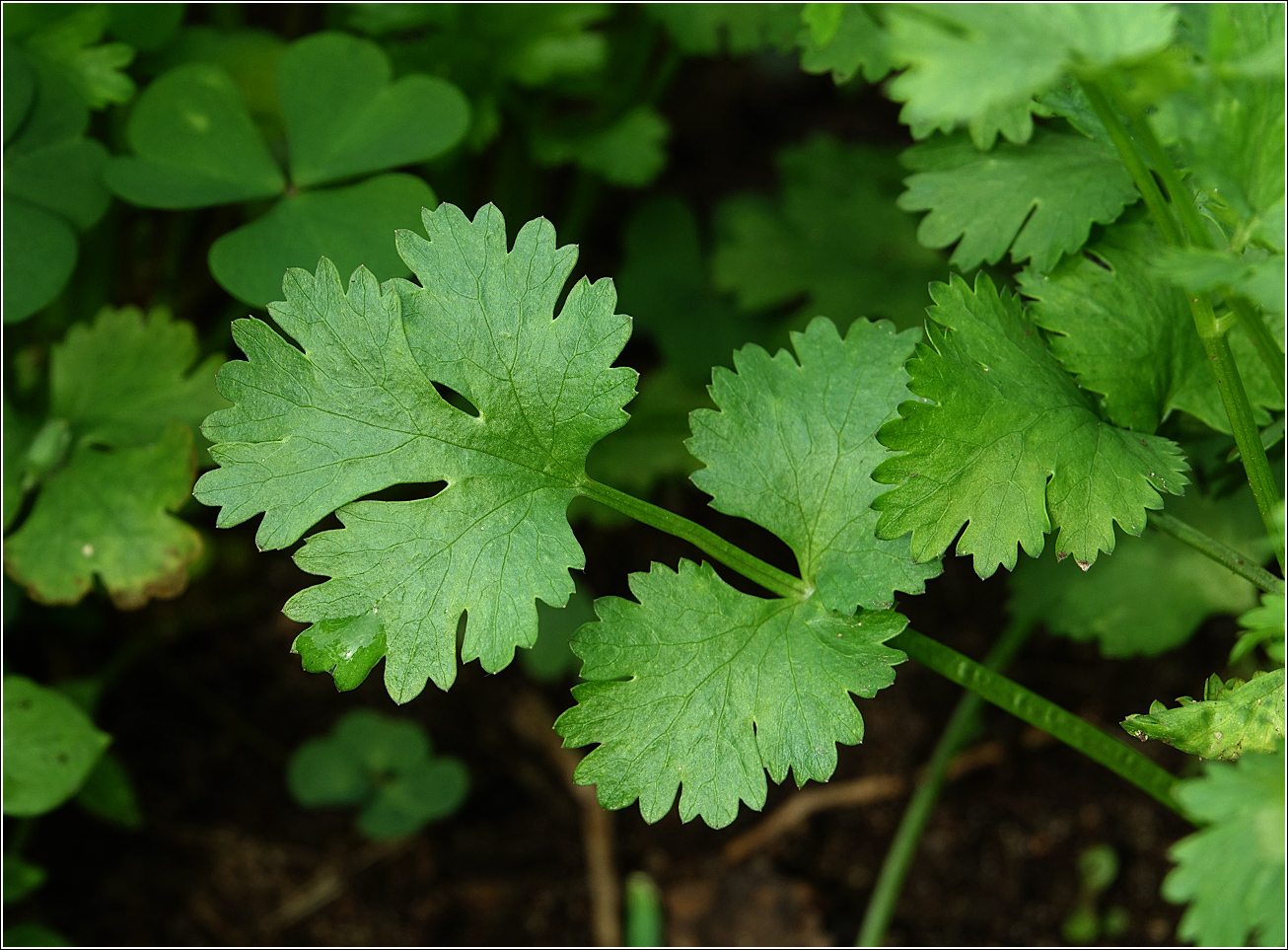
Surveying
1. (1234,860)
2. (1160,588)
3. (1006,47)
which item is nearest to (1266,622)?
(1234,860)

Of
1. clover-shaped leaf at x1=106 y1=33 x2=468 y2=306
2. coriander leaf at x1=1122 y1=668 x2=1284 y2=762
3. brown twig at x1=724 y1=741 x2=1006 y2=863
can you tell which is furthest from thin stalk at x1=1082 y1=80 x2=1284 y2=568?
brown twig at x1=724 y1=741 x2=1006 y2=863

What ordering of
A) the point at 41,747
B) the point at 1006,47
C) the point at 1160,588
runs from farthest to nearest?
1. the point at 1160,588
2. the point at 41,747
3. the point at 1006,47

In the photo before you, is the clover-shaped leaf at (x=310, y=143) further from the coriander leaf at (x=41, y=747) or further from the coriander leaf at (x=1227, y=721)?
the coriander leaf at (x=1227, y=721)

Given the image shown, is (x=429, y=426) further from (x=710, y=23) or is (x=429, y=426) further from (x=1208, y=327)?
(x=710, y=23)

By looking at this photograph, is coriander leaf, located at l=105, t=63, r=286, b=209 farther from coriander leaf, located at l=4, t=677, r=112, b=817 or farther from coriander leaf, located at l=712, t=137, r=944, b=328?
coriander leaf, located at l=712, t=137, r=944, b=328

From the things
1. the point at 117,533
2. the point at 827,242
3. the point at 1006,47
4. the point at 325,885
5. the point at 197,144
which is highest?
the point at 1006,47

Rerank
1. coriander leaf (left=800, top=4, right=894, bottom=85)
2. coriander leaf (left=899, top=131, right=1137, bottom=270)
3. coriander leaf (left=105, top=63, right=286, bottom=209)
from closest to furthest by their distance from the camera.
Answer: coriander leaf (left=899, top=131, right=1137, bottom=270)
coriander leaf (left=800, top=4, right=894, bottom=85)
coriander leaf (left=105, top=63, right=286, bottom=209)

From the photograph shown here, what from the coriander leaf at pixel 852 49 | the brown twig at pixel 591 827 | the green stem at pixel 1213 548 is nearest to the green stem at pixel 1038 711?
the green stem at pixel 1213 548

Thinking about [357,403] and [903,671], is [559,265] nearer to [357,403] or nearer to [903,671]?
[357,403]
